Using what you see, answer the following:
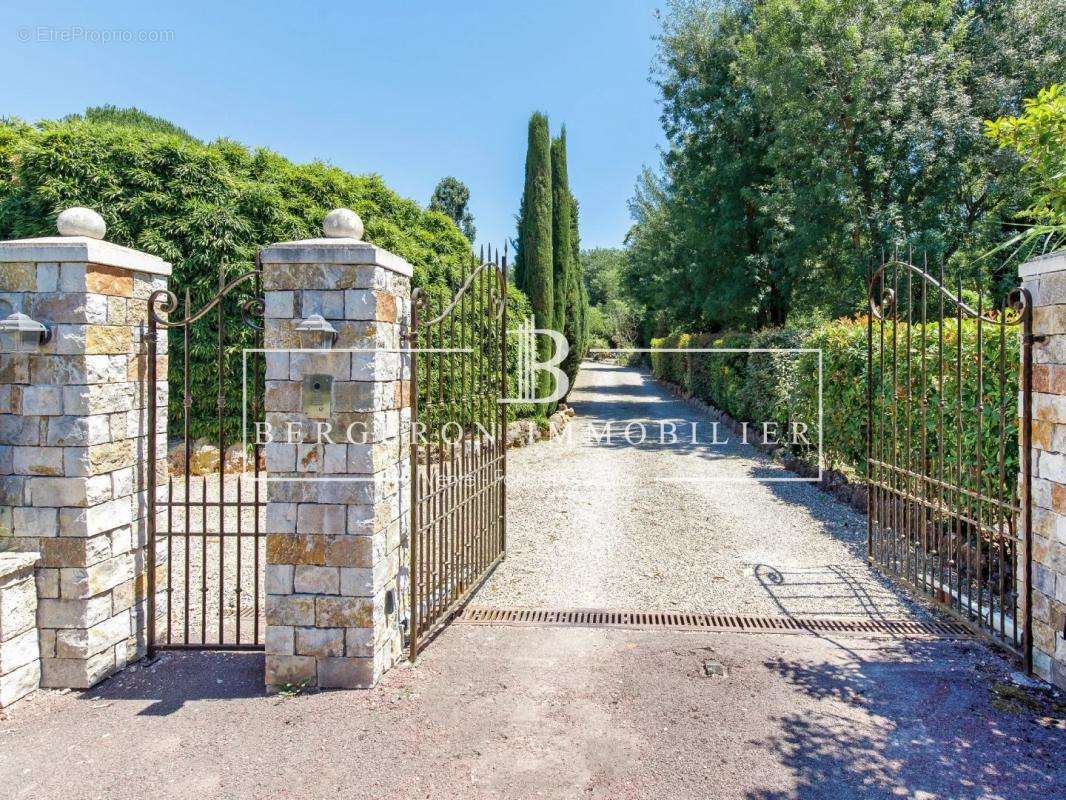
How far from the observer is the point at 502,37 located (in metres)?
8.80

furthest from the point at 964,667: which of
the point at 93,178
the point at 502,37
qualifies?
the point at 93,178

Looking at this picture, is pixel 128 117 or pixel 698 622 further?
pixel 128 117

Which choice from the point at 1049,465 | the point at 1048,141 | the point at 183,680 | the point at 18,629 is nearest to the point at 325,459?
the point at 183,680

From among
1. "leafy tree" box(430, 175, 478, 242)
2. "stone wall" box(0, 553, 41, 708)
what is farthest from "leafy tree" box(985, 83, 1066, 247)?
"leafy tree" box(430, 175, 478, 242)

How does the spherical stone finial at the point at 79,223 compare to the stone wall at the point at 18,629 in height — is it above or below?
above

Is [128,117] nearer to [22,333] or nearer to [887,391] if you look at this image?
[22,333]

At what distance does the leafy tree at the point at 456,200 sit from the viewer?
42938 millimetres

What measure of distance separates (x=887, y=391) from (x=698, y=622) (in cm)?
370

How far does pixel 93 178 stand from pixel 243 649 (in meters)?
7.42

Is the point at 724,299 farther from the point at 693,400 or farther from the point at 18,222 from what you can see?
the point at 18,222

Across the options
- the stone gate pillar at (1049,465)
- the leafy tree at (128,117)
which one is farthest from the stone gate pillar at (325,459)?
the leafy tree at (128,117)

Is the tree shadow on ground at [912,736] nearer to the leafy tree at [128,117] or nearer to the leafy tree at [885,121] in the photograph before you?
the leafy tree at [885,121]

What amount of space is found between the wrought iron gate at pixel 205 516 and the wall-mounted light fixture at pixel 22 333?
516mm

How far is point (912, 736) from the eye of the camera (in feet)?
9.58
